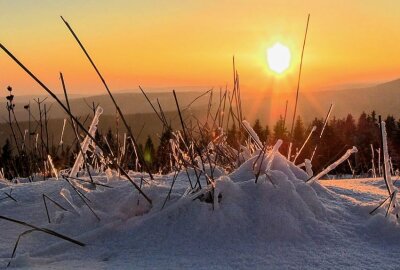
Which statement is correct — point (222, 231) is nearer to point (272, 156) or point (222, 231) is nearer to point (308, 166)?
point (272, 156)

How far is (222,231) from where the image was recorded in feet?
5.24

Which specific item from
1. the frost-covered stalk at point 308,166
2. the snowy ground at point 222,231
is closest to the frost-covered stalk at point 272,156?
the snowy ground at point 222,231

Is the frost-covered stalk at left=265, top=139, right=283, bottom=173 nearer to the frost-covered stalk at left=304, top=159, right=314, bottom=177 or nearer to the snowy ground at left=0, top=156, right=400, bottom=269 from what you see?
the snowy ground at left=0, top=156, right=400, bottom=269

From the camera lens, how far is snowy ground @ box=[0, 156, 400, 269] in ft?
4.66

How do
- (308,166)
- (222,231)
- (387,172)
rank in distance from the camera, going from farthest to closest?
1. (308,166)
2. (387,172)
3. (222,231)

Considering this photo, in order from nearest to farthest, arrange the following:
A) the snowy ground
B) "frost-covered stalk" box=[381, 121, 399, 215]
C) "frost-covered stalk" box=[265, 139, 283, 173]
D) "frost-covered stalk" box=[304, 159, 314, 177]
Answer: the snowy ground → "frost-covered stalk" box=[381, 121, 399, 215] → "frost-covered stalk" box=[265, 139, 283, 173] → "frost-covered stalk" box=[304, 159, 314, 177]

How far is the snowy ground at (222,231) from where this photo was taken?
1.42 meters

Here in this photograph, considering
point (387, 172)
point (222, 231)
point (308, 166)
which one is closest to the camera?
point (222, 231)

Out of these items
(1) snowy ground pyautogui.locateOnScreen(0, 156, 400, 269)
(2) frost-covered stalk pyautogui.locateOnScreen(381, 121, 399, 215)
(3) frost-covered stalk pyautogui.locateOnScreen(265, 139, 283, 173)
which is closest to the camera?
(1) snowy ground pyautogui.locateOnScreen(0, 156, 400, 269)

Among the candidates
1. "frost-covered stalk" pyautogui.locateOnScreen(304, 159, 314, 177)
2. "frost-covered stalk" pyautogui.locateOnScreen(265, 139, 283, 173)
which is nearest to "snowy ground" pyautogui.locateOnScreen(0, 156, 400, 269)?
"frost-covered stalk" pyautogui.locateOnScreen(265, 139, 283, 173)

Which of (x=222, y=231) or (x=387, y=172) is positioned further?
(x=387, y=172)

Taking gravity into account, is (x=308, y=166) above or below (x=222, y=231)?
above

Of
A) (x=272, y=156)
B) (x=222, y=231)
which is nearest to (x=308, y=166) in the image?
(x=272, y=156)

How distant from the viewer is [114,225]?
1690mm
